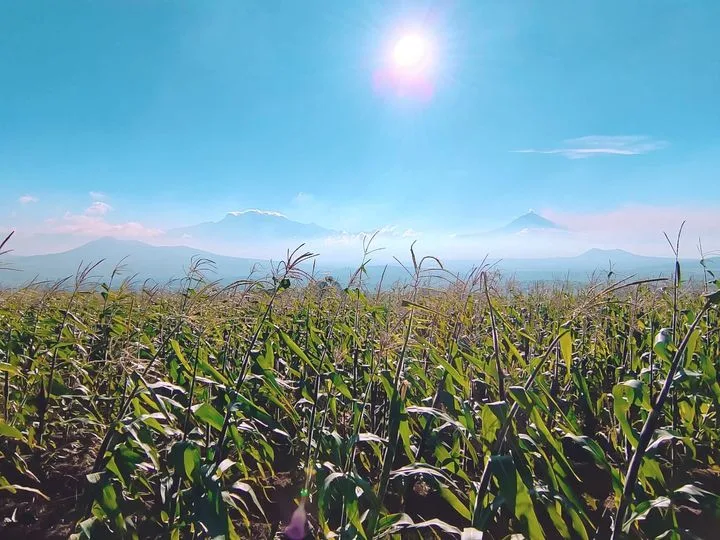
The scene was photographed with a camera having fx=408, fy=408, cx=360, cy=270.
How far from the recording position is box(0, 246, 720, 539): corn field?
6.73ft

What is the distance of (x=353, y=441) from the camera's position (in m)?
2.22

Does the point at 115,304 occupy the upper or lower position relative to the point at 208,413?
upper

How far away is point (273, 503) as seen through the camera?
310 centimetres

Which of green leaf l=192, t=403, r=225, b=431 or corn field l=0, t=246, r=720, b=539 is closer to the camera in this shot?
corn field l=0, t=246, r=720, b=539

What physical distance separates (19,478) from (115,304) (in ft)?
6.00

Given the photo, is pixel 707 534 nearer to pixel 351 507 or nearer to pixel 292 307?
pixel 351 507

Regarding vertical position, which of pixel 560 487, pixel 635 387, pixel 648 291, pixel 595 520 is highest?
pixel 648 291

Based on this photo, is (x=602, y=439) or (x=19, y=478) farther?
(x=602, y=439)

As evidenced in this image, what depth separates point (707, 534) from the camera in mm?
2635

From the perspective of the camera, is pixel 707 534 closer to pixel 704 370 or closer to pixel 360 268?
pixel 704 370

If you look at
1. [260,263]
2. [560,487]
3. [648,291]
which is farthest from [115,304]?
[648,291]

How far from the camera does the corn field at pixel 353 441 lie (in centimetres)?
205

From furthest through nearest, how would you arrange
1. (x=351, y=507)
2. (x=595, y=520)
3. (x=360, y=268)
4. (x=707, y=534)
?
(x=360, y=268), (x=595, y=520), (x=707, y=534), (x=351, y=507)

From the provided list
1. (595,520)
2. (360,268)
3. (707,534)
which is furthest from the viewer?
(360,268)
